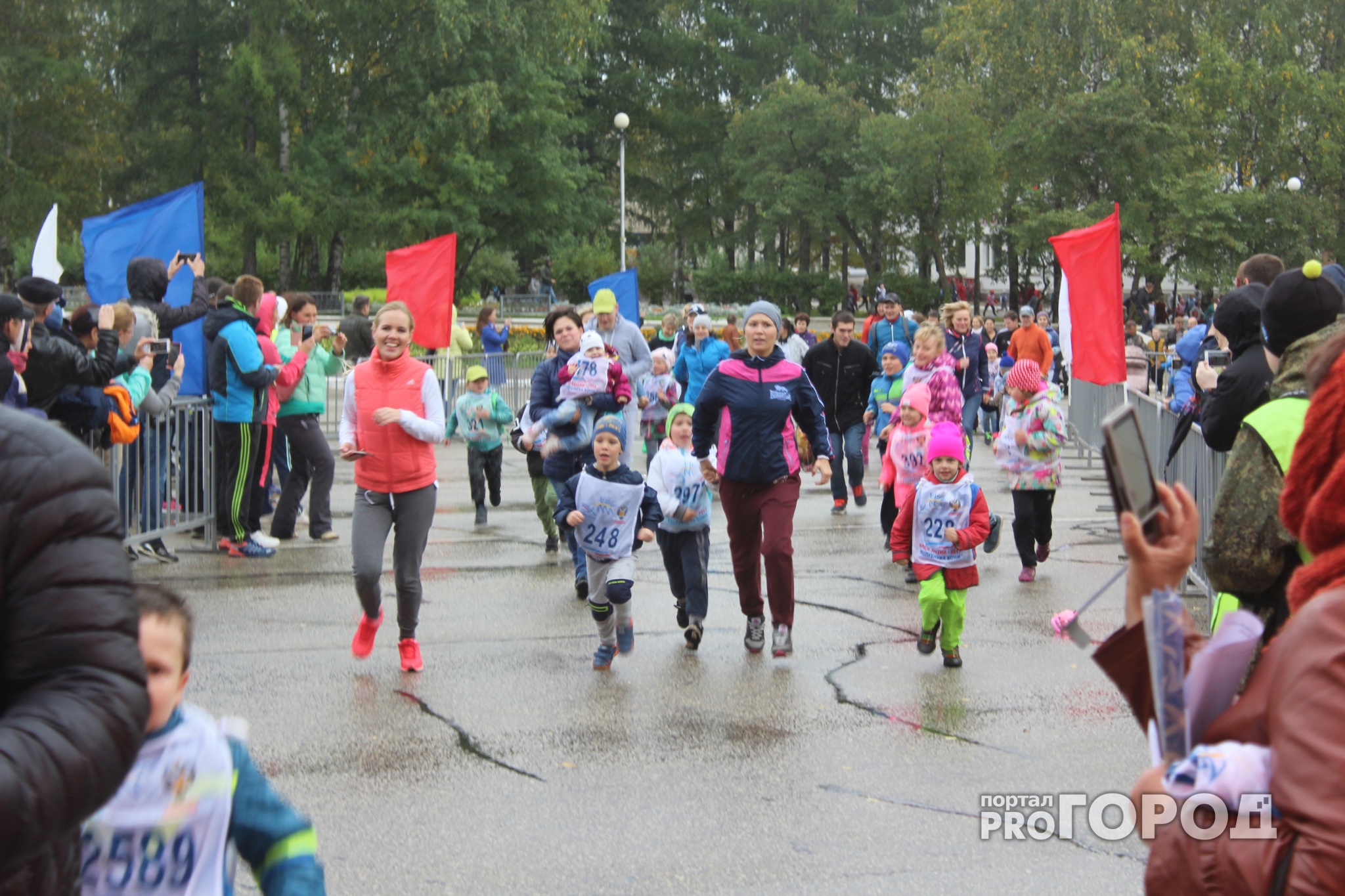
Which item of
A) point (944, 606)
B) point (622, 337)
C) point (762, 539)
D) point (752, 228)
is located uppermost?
point (752, 228)

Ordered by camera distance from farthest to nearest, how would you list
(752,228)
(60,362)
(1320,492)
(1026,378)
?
(752,228) < (1026,378) < (60,362) < (1320,492)

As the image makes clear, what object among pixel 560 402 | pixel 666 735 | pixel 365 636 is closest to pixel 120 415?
pixel 560 402

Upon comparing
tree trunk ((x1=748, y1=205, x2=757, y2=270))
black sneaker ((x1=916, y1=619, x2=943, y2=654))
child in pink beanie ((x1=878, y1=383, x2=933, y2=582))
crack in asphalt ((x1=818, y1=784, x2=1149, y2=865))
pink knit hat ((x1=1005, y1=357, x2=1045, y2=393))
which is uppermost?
tree trunk ((x1=748, y1=205, x2=757, y2=270))

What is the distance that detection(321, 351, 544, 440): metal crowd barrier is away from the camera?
19000mm

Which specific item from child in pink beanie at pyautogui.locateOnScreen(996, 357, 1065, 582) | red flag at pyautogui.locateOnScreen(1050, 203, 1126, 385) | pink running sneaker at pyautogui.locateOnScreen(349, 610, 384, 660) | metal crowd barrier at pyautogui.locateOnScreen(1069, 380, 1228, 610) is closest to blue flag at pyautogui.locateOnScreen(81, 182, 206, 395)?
pink running sneaker at pyautogui.locateOnScreen(349, 610, 384, 660)

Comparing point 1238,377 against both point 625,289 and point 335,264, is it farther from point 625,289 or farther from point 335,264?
point 335,264

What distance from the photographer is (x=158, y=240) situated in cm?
1066

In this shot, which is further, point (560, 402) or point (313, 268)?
point (313, 268)

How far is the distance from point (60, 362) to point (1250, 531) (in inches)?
Result: 284

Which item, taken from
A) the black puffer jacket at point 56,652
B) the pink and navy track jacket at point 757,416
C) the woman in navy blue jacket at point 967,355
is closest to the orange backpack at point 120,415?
the pink and navy track jacket at point 757,416

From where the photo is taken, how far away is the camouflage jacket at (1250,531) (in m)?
3.15

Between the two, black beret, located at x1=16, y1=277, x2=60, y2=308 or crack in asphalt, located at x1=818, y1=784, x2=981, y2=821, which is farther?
black beret, located at x1=16, y1=277, x2=60, y2=308

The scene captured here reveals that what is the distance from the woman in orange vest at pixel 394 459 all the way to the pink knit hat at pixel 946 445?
2609mm

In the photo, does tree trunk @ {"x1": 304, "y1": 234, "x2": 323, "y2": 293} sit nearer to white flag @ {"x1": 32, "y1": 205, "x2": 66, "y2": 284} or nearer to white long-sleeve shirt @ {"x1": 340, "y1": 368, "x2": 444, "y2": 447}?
white flag @ {"x1": 32, "y1": 205, "x2": 66, "y2": 284}
